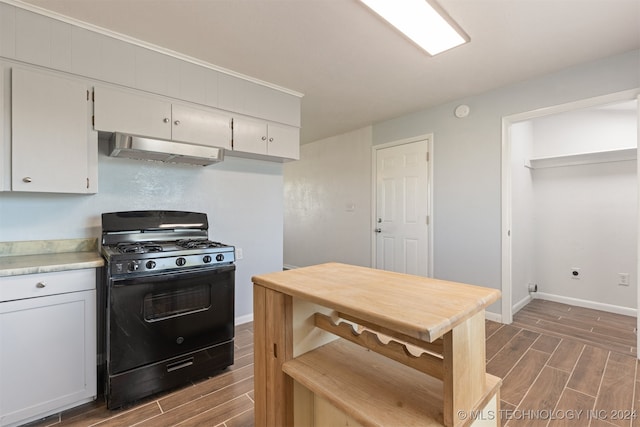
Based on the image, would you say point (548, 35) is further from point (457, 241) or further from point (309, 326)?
point (309, 326)

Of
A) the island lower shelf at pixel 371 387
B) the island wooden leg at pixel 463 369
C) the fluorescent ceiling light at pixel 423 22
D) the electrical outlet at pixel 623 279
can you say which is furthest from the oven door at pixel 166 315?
the electrical outlet at pixel 623 279

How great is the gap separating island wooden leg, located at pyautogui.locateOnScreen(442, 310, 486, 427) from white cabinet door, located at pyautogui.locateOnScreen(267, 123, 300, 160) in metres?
2.39

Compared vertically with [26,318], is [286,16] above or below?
above

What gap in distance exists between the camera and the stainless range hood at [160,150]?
2076 millimetres

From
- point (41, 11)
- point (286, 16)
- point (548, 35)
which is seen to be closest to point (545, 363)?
point (548, 35)

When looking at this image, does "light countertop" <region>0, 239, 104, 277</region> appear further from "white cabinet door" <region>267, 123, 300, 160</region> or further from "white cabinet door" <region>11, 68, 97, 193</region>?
"white cabinet door" <region>267, 123, 300, 160</region>

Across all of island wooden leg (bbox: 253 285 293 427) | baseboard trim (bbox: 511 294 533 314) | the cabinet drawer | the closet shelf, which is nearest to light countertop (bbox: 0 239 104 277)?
the cabinet drawer

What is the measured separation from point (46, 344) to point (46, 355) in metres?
0.06

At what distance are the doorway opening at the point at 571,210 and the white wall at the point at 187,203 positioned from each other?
246 cm

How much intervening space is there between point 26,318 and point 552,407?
9.73 feet

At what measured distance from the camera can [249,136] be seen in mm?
2766

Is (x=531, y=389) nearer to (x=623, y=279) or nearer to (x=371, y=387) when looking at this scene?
(x=371, y=387)

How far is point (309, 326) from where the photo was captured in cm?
129

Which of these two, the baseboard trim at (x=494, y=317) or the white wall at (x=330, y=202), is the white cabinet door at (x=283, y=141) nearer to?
the white wall at (x=330, y=202)
